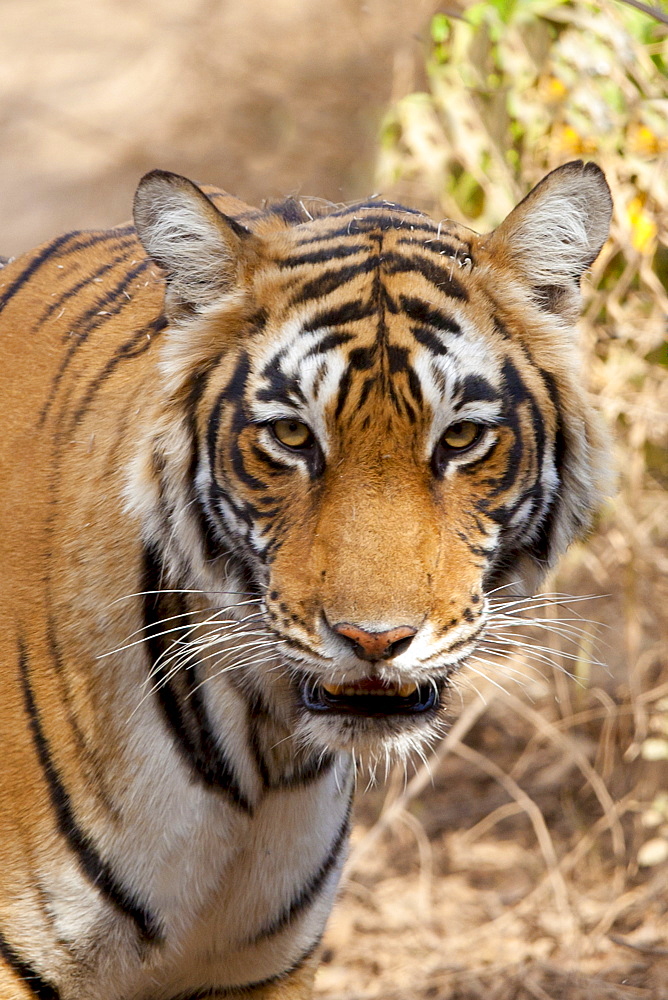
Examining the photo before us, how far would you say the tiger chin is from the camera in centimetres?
165

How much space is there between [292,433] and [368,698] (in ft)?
1.29

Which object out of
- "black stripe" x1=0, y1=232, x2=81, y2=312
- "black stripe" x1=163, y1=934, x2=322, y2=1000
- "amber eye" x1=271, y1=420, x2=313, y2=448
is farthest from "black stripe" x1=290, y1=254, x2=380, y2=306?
"black stripe" x1=163, y1=934, x2=322, y2=1000

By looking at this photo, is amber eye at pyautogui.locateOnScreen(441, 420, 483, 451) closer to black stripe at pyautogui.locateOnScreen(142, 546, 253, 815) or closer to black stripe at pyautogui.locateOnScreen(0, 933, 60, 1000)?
black stripe at pyautogui.locateOnScreen(142, 546, 253, 815)

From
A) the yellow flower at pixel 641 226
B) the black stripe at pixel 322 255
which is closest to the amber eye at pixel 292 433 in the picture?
the black stripe at pixel 322 255

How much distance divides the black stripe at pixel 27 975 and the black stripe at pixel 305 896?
358mm

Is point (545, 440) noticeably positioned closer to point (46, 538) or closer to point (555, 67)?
point (46, 538)

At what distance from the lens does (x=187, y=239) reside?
5.71 feet

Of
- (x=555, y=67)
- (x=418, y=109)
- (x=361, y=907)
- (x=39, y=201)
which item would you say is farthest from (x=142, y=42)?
(x=361, y=907)

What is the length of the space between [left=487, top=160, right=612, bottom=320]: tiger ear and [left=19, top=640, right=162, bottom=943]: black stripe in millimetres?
985

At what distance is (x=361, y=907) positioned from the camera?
12.2ft

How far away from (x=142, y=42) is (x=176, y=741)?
741 centimetres

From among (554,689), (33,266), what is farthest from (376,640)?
(554,689)

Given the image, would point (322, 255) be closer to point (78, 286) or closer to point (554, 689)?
point (78, 286)

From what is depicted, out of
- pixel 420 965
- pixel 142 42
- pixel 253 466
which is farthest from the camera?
pixel 142 42
